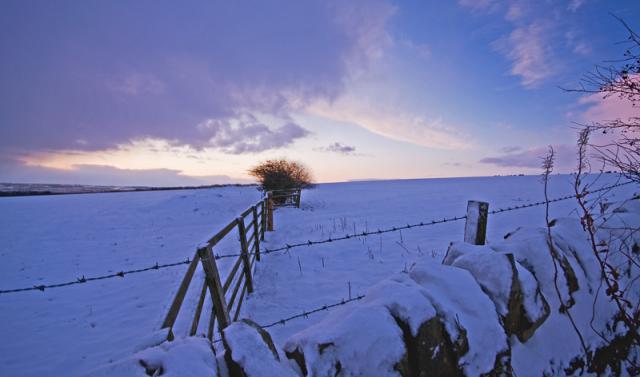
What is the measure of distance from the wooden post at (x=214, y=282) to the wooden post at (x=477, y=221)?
8.81 feet

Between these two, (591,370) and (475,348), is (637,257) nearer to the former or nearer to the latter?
(591,370)

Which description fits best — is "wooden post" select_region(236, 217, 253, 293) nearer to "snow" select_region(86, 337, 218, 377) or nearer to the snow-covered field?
the snow-covered field

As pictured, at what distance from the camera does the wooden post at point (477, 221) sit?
313 cm

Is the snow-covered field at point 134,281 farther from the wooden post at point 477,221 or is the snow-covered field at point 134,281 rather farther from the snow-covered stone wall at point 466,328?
the wooden post at point 477,221

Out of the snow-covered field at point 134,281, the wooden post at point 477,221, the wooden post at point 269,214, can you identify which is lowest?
the snow-covered field at point 134,281

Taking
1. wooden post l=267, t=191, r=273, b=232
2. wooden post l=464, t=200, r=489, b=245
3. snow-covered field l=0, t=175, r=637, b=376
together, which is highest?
wooden post l=464, t=200, r=489, b=245

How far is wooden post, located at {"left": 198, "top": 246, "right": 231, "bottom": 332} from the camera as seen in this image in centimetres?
267

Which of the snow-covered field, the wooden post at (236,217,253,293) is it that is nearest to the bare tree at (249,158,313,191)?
the snow-covered field

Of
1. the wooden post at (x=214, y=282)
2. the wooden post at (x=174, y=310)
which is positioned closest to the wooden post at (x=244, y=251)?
the wooden post at (x=214, y=282)

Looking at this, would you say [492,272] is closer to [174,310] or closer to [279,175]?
[174,310]

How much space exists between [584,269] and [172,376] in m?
3.39

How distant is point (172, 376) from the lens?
44.6 inches

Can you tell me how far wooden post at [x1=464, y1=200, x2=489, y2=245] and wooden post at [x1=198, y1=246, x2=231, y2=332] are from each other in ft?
8.81

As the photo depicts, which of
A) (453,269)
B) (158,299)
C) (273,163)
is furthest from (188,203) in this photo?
(453,269)
